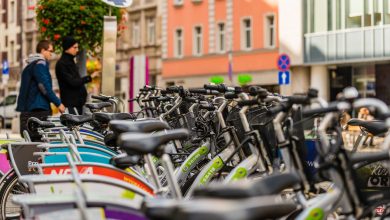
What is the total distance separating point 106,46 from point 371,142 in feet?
22.3

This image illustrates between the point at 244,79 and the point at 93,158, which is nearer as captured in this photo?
the point at 93,158

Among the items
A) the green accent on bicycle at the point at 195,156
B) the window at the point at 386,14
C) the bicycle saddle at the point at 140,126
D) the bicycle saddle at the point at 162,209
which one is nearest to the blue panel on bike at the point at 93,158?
the green accent on bicycle at the point at 195,156

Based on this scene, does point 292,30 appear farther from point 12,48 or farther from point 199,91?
point 199,91

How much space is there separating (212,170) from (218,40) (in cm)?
4590

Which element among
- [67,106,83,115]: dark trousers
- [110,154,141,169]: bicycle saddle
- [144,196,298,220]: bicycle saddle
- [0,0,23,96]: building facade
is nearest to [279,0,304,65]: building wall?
[0,0,23,96]: building facade

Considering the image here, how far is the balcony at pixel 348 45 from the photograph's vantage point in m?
42.9

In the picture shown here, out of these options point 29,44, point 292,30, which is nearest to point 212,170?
point 292,30

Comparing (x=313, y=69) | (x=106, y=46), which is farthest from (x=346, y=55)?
(x=106, y=46)

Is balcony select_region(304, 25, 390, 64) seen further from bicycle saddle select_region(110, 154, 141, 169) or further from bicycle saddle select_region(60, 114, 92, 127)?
bicycle saddle select_region(110, 154, 141, 169)

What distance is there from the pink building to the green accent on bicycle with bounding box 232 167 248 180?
41.5 meters

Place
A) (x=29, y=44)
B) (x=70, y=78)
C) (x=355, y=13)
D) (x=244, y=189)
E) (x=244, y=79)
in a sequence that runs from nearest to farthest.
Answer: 1. (x=244, y=189)
2. (x=70, y=78)
3. (x=355, y=13)
4. (x=244, y=79)
5. (x=29, y=44)

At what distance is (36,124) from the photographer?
9.47 meters

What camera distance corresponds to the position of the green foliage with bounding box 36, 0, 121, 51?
2061 cm

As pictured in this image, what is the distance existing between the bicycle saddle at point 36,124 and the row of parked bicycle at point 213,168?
2cm
